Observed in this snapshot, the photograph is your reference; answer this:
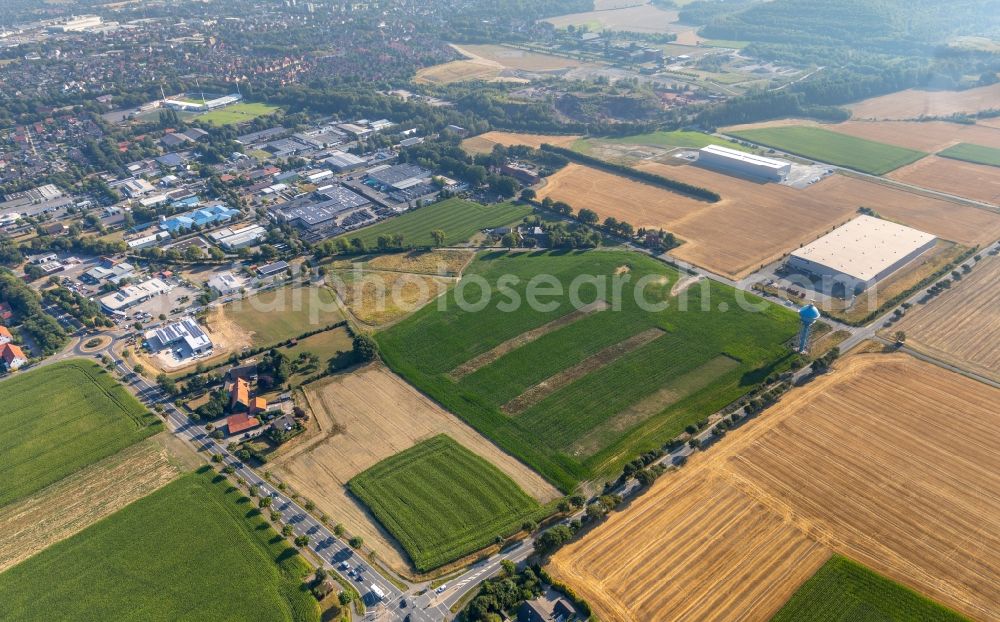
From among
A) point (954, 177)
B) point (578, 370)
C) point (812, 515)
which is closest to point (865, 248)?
point (954, 177)

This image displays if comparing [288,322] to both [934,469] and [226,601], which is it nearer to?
[226,601]

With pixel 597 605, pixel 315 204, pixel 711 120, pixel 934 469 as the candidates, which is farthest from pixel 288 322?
pixel 711 120

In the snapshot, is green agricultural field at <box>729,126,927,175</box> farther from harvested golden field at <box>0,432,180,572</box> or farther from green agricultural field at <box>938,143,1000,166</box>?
harvested golden field at <box>0,432,180,572</box>

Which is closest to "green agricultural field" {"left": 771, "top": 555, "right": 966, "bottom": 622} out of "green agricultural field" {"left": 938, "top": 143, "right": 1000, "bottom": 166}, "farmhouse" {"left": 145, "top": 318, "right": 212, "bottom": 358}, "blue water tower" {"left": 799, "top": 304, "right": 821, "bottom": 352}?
"blue water tower" {"left": 799, "top": 304, "right": 821, "bottom": 352}

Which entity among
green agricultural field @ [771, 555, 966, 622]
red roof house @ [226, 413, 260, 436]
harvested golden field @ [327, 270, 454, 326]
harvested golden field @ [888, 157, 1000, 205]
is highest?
harvested golden field @ [327, 270, 454, 326]

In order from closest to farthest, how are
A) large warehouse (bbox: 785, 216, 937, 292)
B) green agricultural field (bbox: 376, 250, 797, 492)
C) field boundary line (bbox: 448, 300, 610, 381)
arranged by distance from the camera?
green agricultural field (bbox: 376, 250, 797, 492), field boundary line (bbox: 448, 300, 610, 381), large warehouse (bbox: 785, 216, 937, 292)

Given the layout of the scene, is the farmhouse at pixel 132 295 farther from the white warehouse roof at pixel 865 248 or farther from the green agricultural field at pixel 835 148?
the green agricultural field at pixel 835 148
